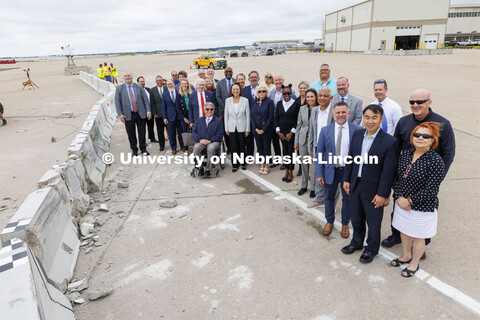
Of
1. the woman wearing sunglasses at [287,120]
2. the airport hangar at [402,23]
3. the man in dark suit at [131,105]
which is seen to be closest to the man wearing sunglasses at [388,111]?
the woman wearing sunglasses at [287,120]

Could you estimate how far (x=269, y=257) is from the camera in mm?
3846

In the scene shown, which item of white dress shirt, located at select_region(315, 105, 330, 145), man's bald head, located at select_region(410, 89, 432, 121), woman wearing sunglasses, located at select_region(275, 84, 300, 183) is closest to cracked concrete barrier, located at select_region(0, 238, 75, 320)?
white dress shirt, located at select_region(315, 105, 330, 145)

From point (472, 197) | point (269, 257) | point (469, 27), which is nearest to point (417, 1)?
point (469, 27)

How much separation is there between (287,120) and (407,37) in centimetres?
5677

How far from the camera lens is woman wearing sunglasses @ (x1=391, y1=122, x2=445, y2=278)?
2990 mm

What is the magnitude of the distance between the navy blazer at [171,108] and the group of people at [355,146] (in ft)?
1.65

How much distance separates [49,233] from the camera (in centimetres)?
348

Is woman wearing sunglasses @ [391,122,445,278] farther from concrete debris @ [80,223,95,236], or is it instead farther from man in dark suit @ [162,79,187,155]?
man in dark suit @ [162,79,187,155]

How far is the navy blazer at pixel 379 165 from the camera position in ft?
10.7

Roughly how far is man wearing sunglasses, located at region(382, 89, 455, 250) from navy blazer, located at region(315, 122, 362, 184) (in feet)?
1.82

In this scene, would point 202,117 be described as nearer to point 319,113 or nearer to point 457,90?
point 319,113

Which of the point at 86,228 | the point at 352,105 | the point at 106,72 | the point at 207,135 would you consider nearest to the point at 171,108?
the point at 207,135

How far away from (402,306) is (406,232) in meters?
0.78

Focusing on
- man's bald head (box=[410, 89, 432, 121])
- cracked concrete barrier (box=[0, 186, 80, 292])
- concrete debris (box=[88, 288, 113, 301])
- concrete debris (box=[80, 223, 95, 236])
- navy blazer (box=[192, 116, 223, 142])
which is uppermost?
man's bald head (box=[410, 89, 432, 121])
